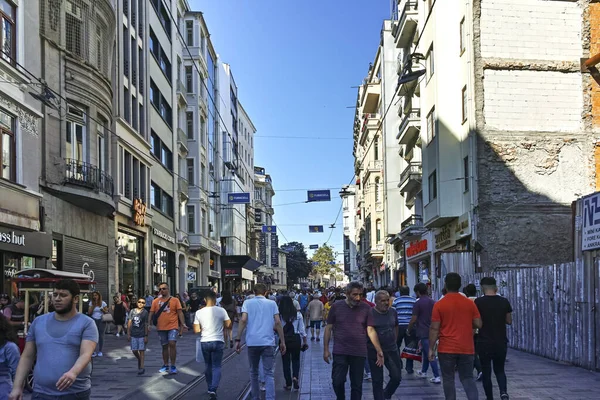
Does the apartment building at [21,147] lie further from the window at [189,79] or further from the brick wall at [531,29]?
the window at [189,79]

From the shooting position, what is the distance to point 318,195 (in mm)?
41594

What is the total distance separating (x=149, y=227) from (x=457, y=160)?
15533mm

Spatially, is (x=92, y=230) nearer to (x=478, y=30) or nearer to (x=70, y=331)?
(x=478, y=30)

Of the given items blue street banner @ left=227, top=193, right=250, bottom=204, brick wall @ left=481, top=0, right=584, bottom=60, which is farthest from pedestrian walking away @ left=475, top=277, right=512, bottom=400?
blue street banner @ left=227, top=193, right=250, bottom=204

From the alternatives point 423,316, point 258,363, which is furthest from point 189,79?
point 258,363

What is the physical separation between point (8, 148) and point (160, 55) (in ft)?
69.1

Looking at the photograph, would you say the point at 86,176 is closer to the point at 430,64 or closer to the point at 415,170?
the point at 430,64

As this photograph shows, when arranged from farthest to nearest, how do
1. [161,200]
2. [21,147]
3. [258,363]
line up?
[161,200] < [21,147] < [258,363]

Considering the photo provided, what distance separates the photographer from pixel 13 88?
19078 millimetres

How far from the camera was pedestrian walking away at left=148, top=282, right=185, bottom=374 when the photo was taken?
13.9m

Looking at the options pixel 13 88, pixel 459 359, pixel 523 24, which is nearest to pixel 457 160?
pixel 523 24

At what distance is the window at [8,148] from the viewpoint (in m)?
18.4

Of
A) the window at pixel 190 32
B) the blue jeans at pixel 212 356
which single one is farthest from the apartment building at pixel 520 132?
the window at pixel 190 32

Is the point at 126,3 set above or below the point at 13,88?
above
